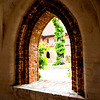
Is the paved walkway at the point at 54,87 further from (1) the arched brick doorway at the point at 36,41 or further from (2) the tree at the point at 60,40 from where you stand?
(2) the tree at the point at 60,40

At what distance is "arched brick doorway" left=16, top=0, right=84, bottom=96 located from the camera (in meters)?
2.44

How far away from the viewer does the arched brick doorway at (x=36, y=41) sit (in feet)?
8.00

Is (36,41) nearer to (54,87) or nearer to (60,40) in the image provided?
(54,87)

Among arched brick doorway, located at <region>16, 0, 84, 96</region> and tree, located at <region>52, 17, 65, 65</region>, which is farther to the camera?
tree, located at <region>52, 17, 65, 65</region>

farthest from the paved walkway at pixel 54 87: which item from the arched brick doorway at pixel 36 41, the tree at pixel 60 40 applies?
the tree at pixel 60 40

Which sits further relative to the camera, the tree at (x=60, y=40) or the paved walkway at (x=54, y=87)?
the tree at (x=60, y=40)

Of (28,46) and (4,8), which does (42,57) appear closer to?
(28,46)

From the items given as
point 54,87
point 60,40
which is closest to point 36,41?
point 54,87

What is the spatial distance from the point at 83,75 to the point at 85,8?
4.96 feet

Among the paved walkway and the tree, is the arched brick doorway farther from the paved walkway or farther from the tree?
the tree

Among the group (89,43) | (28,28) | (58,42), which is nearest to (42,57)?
(28,28)

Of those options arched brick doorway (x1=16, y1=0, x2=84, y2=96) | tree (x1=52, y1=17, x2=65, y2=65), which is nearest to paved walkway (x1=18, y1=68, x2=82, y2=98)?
arched brick doorway (x1=16, y1=0, x2=84, y2=96)

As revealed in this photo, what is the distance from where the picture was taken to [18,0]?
119 inches

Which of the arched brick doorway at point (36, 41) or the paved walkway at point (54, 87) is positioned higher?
the arched brick doorway at point (36, 41)
